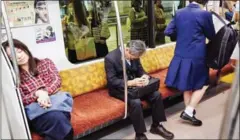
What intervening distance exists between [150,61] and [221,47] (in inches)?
47.8

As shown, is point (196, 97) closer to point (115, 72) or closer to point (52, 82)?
point (115, 72)

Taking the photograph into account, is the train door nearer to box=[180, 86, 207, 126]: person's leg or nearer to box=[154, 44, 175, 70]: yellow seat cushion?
box=[180, 86, 207, 126]: person's leg

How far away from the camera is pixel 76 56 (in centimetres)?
299

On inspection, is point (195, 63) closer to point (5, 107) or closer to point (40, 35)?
point (40, 35)

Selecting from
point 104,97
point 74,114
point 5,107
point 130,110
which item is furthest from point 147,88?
point 5,107

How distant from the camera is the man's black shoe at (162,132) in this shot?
2.73 m

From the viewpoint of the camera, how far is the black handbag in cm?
265

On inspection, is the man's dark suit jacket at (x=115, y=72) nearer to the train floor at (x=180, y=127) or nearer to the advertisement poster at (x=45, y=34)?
the train floor at (x=180, y=127)

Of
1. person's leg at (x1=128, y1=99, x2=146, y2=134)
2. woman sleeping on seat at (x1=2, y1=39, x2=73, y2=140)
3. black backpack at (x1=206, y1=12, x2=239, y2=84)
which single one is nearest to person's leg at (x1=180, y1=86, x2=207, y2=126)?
black backpack at (x1=206, y1=12, x2=239, y2=84)

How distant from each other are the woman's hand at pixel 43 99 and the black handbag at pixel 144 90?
0.84 meters

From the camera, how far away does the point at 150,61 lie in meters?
3.51

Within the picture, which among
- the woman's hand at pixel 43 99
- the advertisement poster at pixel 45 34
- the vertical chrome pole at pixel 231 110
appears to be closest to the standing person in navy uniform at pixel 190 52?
the advertisement poster at pixel 45 34

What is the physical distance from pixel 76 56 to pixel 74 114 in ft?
2.49

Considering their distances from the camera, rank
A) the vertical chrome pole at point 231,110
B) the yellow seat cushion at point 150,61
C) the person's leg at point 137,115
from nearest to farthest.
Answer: the vertical chrome pole at point 231,110 < the person's leg at point 137,115 < the yellow seat cushion at point 150,61
